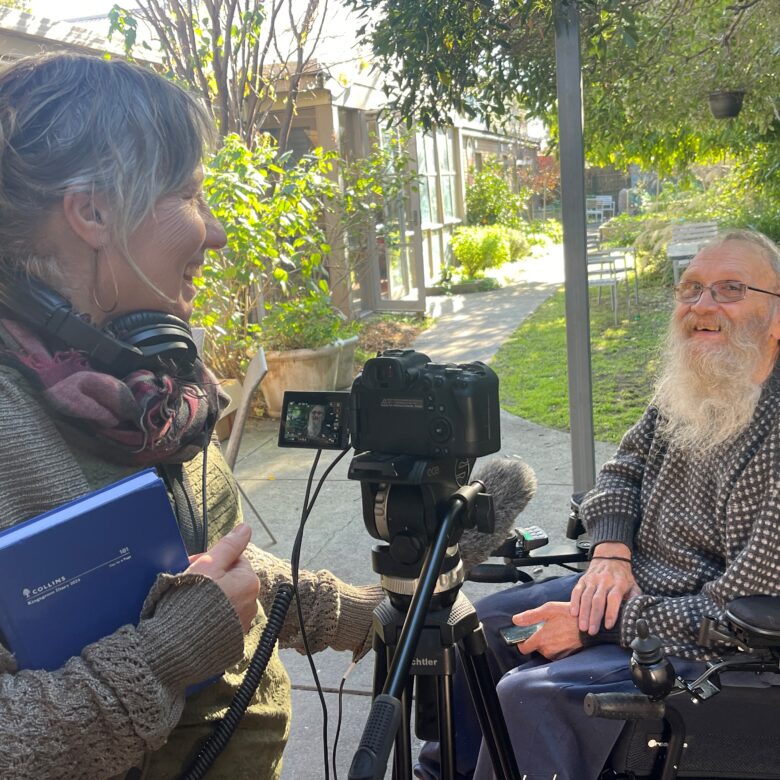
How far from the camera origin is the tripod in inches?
47.6

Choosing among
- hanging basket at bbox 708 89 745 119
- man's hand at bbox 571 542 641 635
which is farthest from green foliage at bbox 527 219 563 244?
man's hand at bbox 571 542 641 635

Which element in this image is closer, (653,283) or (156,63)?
(653,283)

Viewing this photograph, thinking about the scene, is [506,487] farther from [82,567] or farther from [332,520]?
[332,520]

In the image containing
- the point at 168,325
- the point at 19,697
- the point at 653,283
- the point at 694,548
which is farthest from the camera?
the point at 653,283

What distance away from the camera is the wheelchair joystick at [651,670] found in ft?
5.03

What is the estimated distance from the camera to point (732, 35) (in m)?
3.19

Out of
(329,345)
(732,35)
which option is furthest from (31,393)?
(329,345)

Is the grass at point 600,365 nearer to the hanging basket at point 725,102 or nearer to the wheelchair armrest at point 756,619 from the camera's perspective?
the hanging basket at point 725,102

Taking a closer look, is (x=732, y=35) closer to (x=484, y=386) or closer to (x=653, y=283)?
(x=653, y=283)

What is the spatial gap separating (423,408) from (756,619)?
0.83 m

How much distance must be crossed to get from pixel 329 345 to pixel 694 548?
4909mm

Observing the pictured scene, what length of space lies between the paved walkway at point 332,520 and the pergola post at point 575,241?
84 cm

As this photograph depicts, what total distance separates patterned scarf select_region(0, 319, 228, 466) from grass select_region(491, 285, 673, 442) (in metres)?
1.84

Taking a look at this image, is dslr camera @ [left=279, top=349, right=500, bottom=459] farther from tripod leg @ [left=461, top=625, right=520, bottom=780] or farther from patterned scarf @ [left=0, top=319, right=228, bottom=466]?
tripod leg @ [left=461, top=625, right=520, bottom=780]
